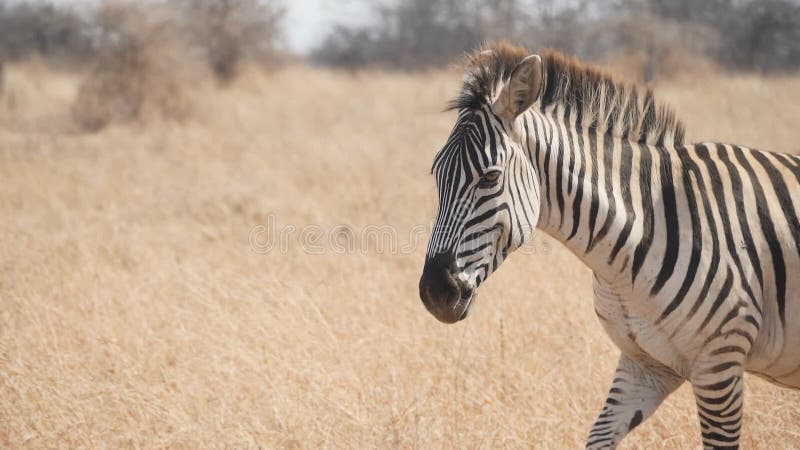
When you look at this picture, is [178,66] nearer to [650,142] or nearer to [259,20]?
[259,20]

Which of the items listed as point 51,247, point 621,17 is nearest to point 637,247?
point 51,247

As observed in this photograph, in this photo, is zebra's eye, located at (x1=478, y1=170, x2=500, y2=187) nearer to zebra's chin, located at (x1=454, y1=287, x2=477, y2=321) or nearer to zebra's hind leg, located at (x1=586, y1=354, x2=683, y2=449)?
zebra's chin, located at (x1=454, y1=287, x2=477, y2=321)

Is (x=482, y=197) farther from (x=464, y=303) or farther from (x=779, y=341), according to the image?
(x=779, y=341)

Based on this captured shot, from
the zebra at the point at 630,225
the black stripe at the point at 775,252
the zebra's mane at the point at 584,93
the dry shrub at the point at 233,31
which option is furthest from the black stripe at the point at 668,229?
the dry shrub at the point at 233,31

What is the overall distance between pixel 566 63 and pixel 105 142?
9491 millimetres

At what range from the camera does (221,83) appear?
60.4 ft

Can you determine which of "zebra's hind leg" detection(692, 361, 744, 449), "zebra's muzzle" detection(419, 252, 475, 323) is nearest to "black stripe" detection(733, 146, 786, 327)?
"zebra's hind leg" detection(692, 361, 744, 449)

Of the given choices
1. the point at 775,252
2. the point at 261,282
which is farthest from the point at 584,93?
the point at 261,282

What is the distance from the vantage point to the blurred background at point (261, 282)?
10.9ft

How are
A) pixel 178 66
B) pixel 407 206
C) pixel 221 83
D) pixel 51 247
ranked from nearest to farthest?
pixel 51 247, pixel 407 206, pixel 178 66, pixel 221 83

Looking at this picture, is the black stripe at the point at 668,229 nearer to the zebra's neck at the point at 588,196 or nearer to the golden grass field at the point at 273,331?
the zebra's neck at the point at 588,196

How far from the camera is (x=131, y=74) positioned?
12.6m

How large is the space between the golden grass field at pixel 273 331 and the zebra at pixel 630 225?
697 mm

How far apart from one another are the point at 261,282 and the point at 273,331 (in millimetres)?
828
